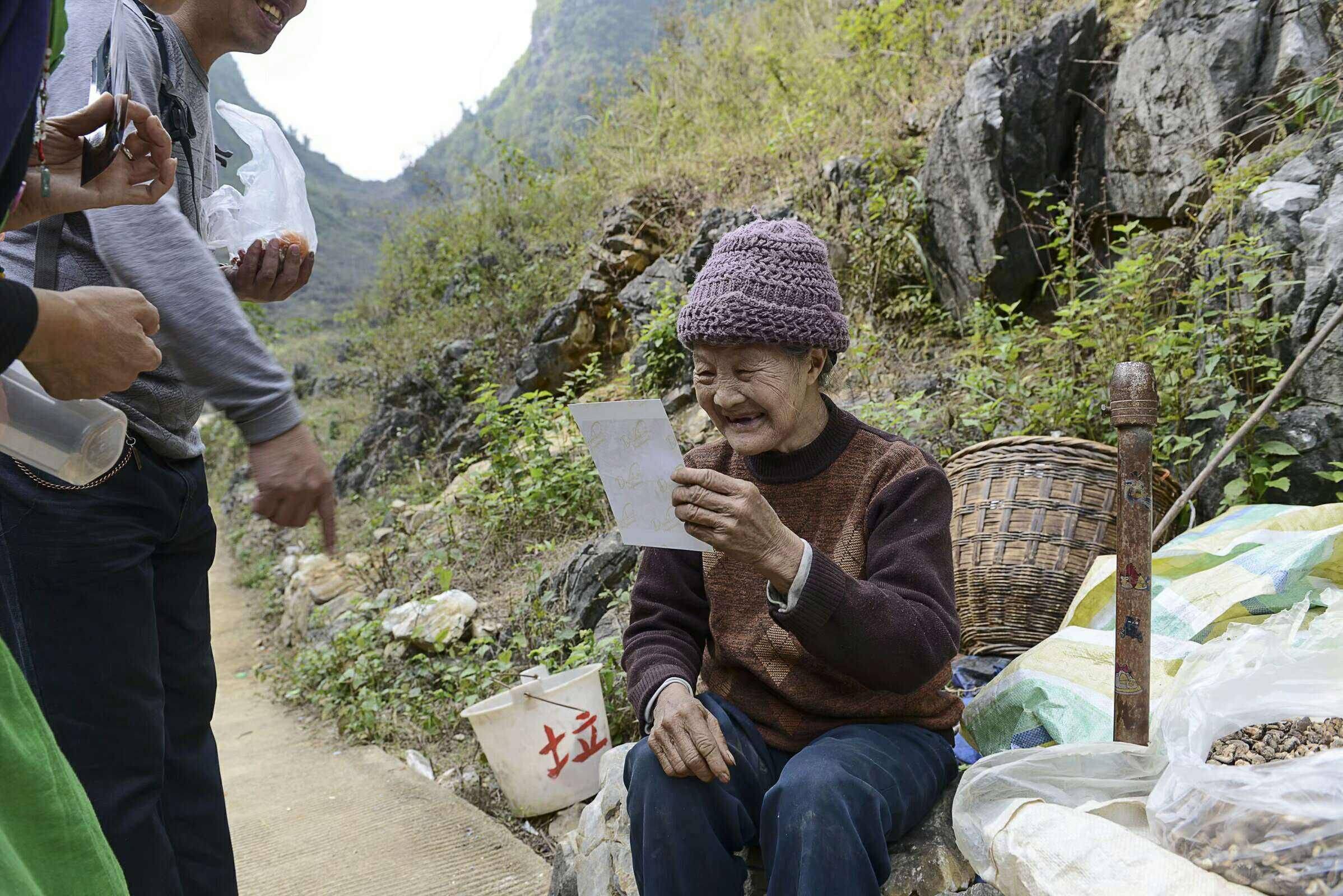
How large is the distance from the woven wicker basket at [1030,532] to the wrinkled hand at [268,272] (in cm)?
193

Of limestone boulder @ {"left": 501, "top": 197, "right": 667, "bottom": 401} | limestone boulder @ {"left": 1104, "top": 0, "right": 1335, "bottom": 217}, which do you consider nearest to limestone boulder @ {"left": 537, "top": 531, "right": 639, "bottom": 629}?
limestone boulder @ {"left": 1104, "top": 0, "right": 1335, "bottom": 217}

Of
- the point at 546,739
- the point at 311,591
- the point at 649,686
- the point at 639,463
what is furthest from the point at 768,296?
the point at 311,591

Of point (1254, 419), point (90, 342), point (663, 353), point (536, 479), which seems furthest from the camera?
point (663, 353)

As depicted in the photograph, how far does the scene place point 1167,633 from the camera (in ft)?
7.16

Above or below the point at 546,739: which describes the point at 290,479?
above

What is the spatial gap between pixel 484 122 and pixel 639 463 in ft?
96.2

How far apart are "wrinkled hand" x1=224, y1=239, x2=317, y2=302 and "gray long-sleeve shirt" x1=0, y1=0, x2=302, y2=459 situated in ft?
0.80

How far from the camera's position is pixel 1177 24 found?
4473 mm

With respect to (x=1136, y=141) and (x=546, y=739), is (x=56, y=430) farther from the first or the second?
(x=1136, y=141)

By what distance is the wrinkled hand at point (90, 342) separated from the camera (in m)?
0.94

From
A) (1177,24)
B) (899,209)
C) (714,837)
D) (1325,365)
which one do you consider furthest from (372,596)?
(1177,24)

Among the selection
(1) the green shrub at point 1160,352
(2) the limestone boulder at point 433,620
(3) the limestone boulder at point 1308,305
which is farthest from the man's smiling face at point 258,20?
(2) the limestone boulder at point 433,620

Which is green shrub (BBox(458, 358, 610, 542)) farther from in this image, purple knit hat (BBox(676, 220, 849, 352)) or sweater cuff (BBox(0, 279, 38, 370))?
sweater cuff (BBox(0, 279, 38, 370))

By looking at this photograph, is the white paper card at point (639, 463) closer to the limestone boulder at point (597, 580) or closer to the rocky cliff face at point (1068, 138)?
the limestone boulder at point (597, 580)
